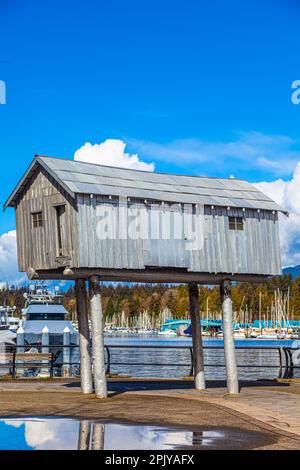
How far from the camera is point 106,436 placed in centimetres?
1402

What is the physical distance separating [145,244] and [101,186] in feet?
7.19

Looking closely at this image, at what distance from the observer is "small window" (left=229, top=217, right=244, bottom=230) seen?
24672mm

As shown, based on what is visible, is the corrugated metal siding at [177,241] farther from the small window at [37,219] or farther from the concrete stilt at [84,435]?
the concrete stilt at [84,435]

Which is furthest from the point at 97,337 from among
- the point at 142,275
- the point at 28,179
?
the point at 28,179

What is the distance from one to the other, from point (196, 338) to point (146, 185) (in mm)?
5443

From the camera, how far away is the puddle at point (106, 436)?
13039mm

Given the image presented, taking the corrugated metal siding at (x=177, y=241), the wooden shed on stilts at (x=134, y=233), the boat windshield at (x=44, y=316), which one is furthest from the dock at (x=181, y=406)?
the boat windshield at (x=44, y=316)

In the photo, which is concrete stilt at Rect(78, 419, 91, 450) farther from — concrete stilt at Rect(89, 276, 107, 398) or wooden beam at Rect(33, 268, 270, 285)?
wooden beam at Rect(33, 268, 270, 285)

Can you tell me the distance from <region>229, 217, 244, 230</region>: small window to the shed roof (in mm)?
493

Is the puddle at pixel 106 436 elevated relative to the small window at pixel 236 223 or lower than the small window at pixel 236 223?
lower

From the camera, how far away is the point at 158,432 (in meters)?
15.0

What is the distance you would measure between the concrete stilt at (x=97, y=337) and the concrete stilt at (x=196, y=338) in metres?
4.25

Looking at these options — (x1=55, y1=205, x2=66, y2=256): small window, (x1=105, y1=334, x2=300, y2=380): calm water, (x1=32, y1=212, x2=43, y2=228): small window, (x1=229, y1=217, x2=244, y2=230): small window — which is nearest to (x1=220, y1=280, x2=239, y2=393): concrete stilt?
(x1=229, y1=217, x2=244, y2=230): small window
